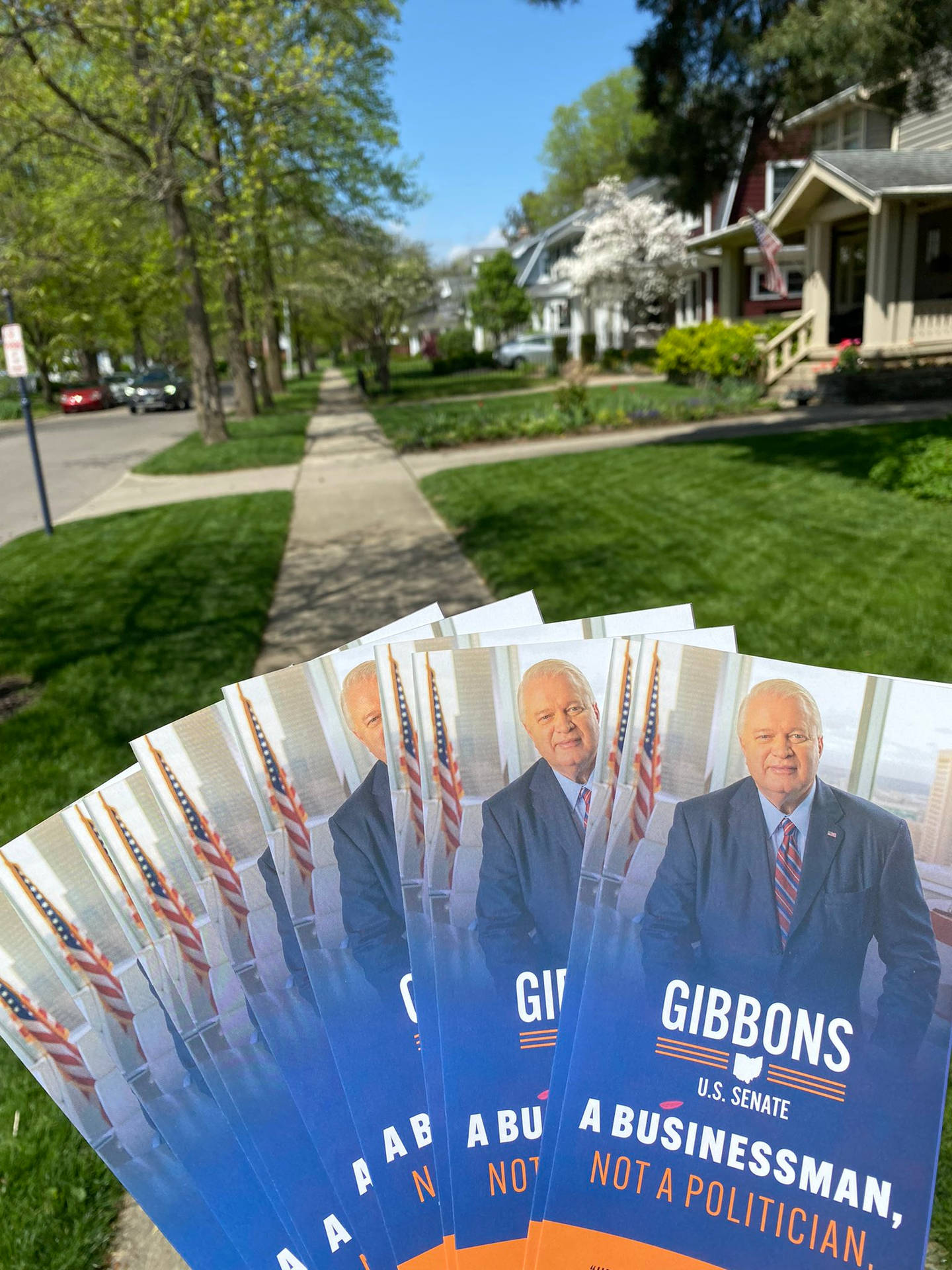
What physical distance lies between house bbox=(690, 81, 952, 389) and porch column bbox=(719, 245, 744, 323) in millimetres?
31

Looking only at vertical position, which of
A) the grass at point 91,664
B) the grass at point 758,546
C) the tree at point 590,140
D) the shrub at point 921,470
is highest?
the tree at point 590,140

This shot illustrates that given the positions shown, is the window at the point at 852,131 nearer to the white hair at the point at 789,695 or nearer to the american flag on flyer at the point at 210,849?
the white hair at the point at 789,695

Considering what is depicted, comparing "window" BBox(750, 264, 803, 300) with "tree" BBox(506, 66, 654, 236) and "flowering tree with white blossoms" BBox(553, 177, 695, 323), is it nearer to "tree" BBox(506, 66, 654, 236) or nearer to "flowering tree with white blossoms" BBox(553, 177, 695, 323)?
"flowering tree with white blossoms" BBox(553, 177, 695, 323)

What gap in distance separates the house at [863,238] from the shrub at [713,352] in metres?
0.53

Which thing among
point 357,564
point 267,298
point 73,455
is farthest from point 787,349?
point 73,455

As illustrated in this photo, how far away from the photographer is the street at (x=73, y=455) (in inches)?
583

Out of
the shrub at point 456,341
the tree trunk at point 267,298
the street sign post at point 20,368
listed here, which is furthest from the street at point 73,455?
the shrub at point 456,341

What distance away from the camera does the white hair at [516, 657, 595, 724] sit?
1.21 meters

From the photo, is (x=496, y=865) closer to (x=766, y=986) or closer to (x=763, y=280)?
(x=766, y=986)

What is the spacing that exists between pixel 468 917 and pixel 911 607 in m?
5.34

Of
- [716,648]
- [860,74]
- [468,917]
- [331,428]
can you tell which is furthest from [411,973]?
[331,428]

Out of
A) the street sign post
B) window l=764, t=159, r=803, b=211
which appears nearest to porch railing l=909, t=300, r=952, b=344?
window l=764, t=159, r=803, b=211

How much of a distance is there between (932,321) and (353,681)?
20.0 metres

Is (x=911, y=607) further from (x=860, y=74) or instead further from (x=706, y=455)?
(x=706, y=455)
